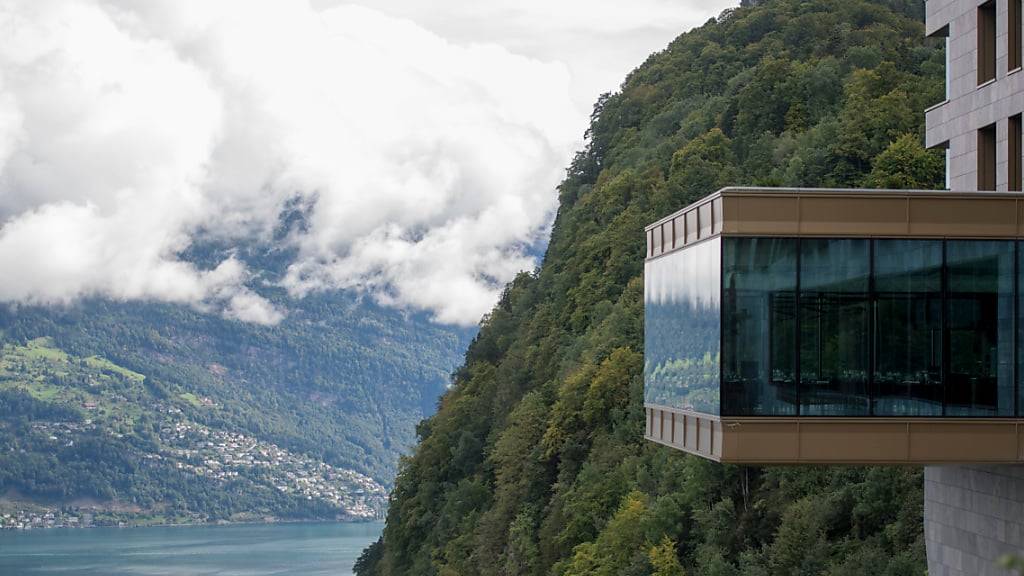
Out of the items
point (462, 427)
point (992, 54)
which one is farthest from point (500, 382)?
point (992, 54)

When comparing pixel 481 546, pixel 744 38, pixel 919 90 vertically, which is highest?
pixel 744 38

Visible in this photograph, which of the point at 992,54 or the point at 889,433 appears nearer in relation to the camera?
the point at 889,433

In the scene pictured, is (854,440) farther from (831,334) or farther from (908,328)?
(908,328)

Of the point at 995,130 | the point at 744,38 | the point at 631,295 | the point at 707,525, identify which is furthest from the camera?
the point at 744,38

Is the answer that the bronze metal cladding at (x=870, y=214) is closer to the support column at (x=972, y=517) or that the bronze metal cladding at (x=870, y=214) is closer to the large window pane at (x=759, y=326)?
the large window pane at (x=759, y=326)

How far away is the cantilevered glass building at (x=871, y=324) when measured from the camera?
2930cm

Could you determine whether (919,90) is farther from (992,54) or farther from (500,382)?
(992,54)

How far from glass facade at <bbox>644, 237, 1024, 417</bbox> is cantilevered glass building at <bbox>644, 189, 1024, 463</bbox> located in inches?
0.7

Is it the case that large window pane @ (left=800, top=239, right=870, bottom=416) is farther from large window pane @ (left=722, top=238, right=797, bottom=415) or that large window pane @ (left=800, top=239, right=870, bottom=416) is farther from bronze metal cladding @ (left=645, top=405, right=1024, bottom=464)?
bronze metal cladding @ (left=645, top=405, right=1024, bottom=464)

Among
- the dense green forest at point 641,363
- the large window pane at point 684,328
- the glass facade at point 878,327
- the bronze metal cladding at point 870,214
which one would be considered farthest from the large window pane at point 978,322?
the dense green forest at point 641,363

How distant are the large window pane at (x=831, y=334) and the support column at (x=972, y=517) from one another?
3.86 m

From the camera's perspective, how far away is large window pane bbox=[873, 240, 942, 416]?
29.4 metres

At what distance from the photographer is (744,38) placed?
13388 cm

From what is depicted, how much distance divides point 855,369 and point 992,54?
8388 mm
